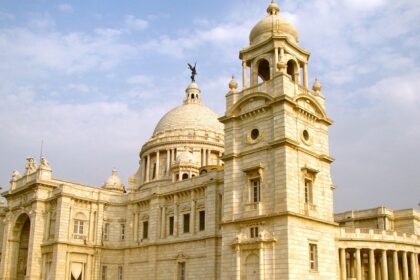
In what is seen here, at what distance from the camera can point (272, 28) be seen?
130 feet

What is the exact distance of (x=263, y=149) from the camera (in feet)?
119

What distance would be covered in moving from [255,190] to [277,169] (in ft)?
8.71

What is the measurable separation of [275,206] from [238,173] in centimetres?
461

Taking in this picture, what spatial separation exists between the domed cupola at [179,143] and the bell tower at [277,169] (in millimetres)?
27642

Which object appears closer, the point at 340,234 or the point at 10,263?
the point at 340,234

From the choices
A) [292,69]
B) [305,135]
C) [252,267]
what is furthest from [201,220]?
[292,69]

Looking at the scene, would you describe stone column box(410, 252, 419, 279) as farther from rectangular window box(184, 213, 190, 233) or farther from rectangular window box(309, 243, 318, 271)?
rectangular window box(184, 213, 190, 233)

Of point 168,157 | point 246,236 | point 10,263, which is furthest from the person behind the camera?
point 168,157

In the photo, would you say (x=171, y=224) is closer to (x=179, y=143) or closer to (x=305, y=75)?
(x=179, y=143)

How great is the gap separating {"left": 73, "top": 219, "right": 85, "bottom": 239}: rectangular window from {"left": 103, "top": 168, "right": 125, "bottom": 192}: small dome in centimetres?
1688

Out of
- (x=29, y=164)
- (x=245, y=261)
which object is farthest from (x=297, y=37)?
(x=29, y=164)

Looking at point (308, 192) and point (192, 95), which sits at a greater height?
point (192, 95)

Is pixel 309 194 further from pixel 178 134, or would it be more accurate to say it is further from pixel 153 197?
pixel 178 134

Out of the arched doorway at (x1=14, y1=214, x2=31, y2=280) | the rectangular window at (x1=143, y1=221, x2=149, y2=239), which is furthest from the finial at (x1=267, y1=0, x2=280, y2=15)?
the arched doorway at (x1=14, y1=214, x2=31, y2=280)
